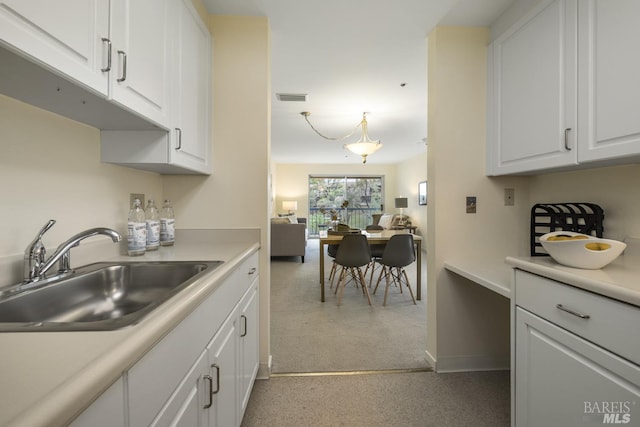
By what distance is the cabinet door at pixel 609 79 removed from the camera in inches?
43.5

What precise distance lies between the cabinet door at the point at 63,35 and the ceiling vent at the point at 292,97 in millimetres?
2443

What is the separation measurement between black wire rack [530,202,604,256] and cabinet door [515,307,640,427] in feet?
2.25

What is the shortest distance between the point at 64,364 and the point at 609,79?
195 centimetres

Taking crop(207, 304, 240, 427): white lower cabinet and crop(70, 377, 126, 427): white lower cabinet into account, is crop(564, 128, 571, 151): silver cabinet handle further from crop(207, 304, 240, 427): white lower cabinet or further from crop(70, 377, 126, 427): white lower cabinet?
crop(70, 377, 126, 427): white lower cabinet

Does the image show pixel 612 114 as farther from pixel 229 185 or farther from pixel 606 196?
pixel 229 185

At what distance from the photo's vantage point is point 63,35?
741mm

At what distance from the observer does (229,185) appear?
1881mm

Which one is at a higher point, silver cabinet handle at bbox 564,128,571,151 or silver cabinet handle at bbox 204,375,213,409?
silver cabinet handle at bbox 564,128,571,151

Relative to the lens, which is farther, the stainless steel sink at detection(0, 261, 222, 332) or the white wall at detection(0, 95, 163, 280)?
the white wall at detection(0, 95, 163, 280)

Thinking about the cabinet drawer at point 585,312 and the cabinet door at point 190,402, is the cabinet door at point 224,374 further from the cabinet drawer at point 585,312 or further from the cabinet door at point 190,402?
the cabinet drawer at point 585,312

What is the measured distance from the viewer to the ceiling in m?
1.79

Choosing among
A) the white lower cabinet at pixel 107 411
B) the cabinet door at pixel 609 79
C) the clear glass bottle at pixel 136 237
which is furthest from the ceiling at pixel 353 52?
the white lower cabinet at pixel 107 411

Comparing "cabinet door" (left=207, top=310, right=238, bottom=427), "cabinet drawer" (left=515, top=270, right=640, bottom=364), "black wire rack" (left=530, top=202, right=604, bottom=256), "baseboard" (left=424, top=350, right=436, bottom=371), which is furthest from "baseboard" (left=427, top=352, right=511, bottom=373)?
"cabinet door" (left=207, top=310, right=238, bottom=427)

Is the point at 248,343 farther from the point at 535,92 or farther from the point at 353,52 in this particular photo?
the point at 353,52
